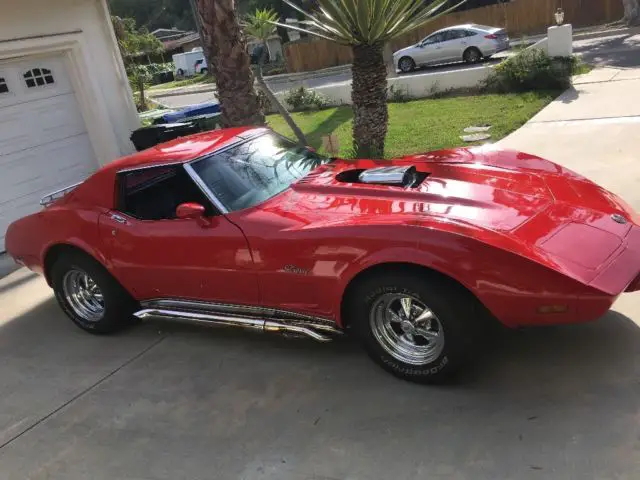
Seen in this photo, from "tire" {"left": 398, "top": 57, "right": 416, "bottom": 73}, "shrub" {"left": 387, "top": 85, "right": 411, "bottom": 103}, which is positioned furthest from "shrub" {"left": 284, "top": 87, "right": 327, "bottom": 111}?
"tire" {"left": 398, "top": 57, "right": 416, "bottom": 73}

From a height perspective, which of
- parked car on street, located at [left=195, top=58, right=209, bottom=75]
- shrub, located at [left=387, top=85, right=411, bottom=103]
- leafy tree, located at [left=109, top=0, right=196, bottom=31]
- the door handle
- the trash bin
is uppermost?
leafy tree, located at [left=109, top=0, right=196, bottom=31]

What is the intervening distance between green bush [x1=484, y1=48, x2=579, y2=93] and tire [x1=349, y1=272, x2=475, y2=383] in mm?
11013

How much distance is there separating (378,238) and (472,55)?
19950 mm

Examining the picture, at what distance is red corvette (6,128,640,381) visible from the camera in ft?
10.0

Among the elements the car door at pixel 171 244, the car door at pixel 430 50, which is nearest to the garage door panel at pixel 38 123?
the car door at pixel 171 244

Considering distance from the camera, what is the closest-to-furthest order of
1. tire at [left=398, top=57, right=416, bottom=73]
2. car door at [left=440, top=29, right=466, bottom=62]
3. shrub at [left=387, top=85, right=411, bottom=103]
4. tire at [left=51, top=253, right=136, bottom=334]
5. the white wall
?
tire at [left=51, top=253, right=136, bottom=334]
the white wall
shrub at [left=387, top=85, right=411, bottom=103]
car door at [left=440, top=29, right=466, bottom=62]
tire at [left=398, top=57, right=416, bottom=73]

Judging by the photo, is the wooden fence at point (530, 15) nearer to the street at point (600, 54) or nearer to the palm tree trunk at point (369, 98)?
the street at point (600, 54)

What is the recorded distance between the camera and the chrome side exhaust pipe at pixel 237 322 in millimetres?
3641

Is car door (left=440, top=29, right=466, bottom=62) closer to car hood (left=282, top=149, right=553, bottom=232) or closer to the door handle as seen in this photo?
car hood (left=282, top=149, right=553, bottom=232)

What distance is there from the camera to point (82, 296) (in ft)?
16.3

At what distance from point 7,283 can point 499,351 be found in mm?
5455

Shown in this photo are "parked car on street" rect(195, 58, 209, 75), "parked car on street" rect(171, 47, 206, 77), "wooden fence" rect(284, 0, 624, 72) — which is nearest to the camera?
"wooden fence" rect(284, 0, 624, 72)

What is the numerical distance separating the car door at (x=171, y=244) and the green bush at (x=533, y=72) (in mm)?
10785

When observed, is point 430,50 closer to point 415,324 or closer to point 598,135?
point 598,135
